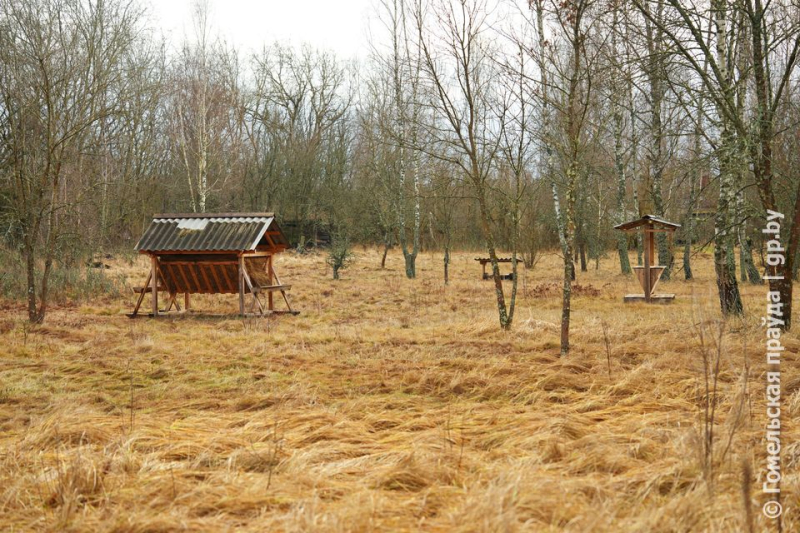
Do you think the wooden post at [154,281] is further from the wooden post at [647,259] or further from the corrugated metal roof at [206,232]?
the wooden post at [647,259]

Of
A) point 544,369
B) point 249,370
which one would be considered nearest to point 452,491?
point 544,369

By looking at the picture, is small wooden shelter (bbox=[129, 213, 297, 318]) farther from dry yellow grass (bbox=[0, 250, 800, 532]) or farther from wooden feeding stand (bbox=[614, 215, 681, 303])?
wooden feeding stand (bbox=[614, 215, 681, 303])

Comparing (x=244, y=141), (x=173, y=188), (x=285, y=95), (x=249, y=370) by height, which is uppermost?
(x=285, y=95)

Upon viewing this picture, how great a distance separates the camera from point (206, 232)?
12.8 m

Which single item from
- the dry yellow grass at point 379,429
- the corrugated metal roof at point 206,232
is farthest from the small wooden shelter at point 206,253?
the dry yellow grass at point 379,429

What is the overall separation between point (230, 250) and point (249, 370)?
533cm

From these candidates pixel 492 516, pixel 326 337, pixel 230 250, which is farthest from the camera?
pixel 230 250

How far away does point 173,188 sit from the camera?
33.1 metres

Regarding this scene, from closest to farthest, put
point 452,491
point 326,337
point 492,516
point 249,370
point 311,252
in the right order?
point 492,516 < point 452,491 < point 249,370 < point 326,337 < point 311,252

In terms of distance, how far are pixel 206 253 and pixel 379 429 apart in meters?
8.59

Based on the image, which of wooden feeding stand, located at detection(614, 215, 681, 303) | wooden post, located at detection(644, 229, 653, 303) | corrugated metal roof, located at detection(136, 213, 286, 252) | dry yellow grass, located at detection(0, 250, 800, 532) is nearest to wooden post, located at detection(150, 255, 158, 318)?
corrugated metal roof, located at detection(136, 213, 286, 252)

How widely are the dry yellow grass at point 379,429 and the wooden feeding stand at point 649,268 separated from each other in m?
3.74

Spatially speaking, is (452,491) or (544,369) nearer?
(452,491)

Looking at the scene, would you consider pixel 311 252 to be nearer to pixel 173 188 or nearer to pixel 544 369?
pixel 173 188
